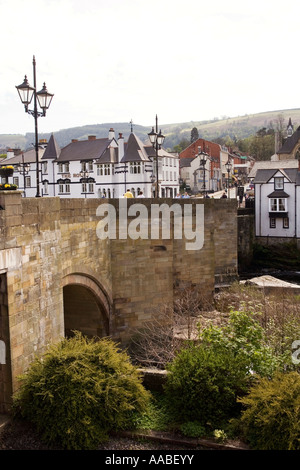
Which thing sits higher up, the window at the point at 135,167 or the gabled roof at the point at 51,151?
the gabled roof at the point at 51,151

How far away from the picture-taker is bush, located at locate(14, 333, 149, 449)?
400 inches

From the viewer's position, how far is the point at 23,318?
1137 centimetres

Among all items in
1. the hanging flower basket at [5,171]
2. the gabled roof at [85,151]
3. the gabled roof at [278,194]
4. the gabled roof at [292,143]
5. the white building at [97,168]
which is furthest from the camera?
the gabled roof at [292,143]

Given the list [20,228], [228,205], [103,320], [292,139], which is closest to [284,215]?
[228,205]

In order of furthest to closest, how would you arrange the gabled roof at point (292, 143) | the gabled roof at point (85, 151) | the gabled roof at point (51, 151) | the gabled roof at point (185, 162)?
the gabled roof at point (185, 162) → the gabled roof at point (292, 143) → the gabled roof at point (51, 151) → the gabled roof at point (85, 151)

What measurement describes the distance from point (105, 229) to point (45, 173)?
34.7 metres

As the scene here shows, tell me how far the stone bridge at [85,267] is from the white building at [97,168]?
853 inches

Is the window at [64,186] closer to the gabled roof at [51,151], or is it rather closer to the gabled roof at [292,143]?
the gabled roof at [51,151]

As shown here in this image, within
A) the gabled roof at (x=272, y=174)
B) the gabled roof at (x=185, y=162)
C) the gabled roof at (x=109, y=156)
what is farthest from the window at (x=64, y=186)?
the gabled roof at (x=185, y=162)

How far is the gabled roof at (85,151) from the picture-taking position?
4707cm

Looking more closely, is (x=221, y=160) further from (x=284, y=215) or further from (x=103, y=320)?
(x=103, y=320)

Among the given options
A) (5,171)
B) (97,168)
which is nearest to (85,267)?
(5,171)

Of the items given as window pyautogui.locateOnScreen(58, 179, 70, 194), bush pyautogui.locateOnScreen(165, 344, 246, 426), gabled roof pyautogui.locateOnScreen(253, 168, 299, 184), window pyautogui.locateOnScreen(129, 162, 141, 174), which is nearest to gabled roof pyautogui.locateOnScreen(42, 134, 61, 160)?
window pyautogui.locateOnScreen(58, 179, 70, 194)

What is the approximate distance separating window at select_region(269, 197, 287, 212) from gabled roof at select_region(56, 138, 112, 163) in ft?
55.1
